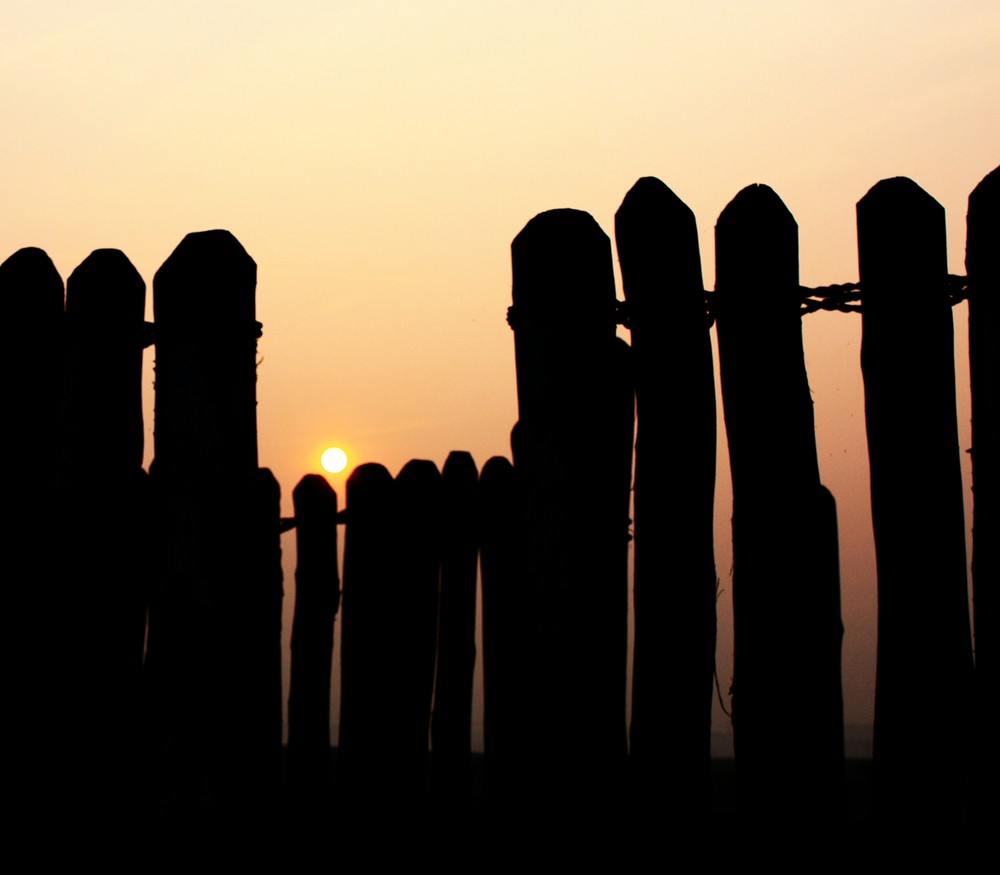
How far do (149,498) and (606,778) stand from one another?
1660 mm

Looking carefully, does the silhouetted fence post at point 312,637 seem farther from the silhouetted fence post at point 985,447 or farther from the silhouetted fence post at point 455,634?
the silhouetted fence post at point 985,447

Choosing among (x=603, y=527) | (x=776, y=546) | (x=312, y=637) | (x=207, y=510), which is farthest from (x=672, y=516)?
(x=312, y=637)

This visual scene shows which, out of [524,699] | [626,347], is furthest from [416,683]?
[626,347]

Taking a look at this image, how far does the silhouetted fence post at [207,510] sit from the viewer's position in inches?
168

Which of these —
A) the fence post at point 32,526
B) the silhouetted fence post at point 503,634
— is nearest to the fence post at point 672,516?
the silhouetted fence post at point 503,634

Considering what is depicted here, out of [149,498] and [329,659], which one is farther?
[329,659]

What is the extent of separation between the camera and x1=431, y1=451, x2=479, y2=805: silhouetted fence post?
5.30 metres

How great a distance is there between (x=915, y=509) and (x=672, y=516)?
2.42 ft

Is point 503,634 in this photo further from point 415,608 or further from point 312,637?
point 312,637

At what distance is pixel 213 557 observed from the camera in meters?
4.36

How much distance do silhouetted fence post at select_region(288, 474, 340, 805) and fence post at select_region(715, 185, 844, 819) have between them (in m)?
1.78

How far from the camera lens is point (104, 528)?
4.50 metres

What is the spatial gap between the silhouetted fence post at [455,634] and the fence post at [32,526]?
1.41 metres

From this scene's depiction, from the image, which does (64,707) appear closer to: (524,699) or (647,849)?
(524,699)
